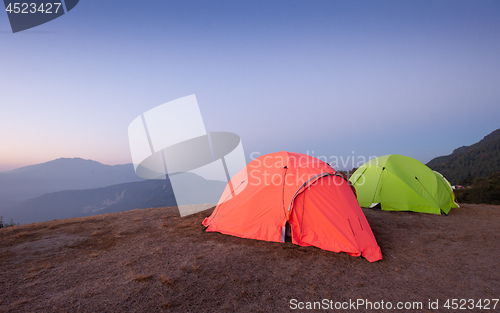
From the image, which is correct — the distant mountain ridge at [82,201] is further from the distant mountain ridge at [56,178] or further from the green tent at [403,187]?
the green tent at [403,187]

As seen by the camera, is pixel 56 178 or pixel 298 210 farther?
pixel 56 178

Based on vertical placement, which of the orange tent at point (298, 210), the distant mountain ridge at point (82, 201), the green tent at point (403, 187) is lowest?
the distant mountain ridge at point (82, 201)

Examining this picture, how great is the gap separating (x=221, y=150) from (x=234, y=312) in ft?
16.3

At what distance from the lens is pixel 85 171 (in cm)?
14850

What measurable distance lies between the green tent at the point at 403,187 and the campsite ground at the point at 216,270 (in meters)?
2.24

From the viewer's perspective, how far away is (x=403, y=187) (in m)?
9.16

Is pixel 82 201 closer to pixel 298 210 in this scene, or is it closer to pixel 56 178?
pixel 56 178

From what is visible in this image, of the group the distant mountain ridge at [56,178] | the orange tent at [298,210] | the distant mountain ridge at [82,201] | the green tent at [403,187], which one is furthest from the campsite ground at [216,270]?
the distant mountain ridge at [56,178]

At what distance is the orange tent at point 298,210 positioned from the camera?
16.8 ft

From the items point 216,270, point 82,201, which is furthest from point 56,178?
point 216,270

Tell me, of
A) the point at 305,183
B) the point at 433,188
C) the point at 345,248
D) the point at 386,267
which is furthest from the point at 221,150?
the point at 433,188

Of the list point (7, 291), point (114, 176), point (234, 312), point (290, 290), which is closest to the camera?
point (234, 312)

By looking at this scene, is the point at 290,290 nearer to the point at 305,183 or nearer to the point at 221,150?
the point at 305,183

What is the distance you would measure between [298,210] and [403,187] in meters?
6.46
